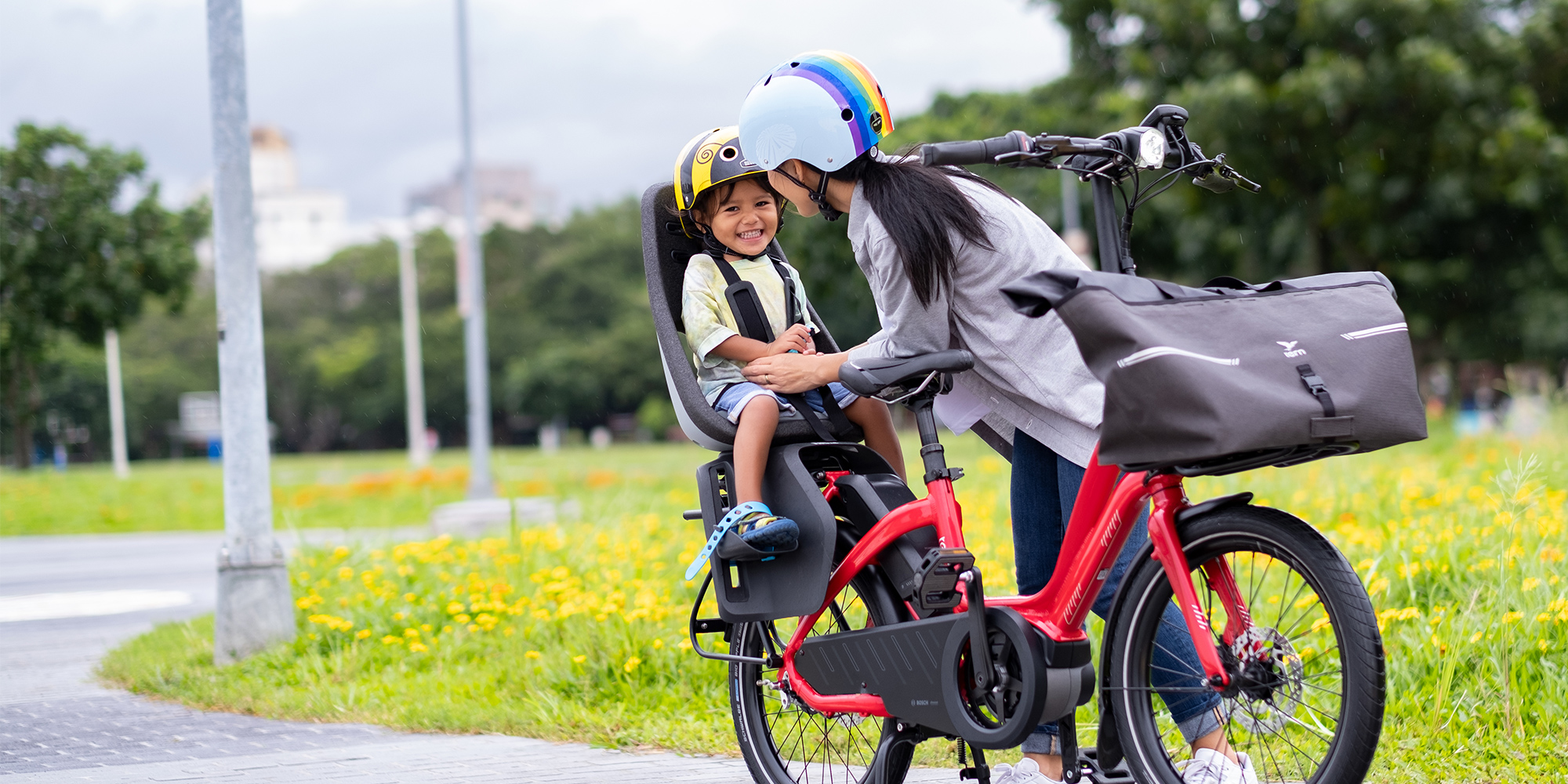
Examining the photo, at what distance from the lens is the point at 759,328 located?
3.35 m

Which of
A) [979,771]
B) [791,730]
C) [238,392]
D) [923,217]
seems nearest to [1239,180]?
[923,217]

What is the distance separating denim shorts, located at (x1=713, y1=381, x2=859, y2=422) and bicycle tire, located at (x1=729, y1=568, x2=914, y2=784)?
0.46 meters

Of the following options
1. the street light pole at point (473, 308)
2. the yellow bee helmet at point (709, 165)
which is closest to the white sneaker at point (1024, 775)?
the yellow bee helmet at point (709, 165)

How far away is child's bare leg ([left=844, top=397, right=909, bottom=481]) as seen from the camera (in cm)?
342

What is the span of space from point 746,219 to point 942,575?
40.5 inches

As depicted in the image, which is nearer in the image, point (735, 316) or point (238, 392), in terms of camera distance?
point (735, 316)

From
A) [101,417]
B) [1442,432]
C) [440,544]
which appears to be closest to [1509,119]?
[1442,432]

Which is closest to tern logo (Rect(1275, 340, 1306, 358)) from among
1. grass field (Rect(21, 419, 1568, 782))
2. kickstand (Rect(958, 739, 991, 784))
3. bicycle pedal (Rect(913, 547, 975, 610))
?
bicycle pedal (Rect(913, 547, 975, 610))

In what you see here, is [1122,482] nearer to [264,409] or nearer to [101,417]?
[264,409]

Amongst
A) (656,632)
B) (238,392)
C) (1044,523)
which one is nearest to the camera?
(1044,523)

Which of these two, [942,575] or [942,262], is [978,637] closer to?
[942,575]

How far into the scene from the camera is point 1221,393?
87.5 inches

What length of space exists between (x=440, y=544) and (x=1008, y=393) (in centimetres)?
487

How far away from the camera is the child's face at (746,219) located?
11.0ft
